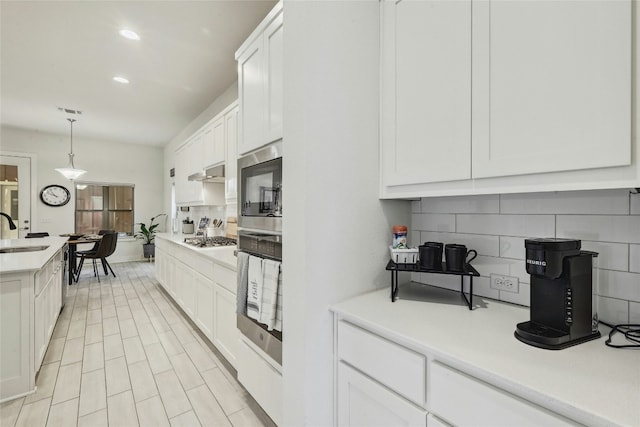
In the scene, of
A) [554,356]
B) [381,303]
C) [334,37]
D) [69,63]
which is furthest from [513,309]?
[69,63]

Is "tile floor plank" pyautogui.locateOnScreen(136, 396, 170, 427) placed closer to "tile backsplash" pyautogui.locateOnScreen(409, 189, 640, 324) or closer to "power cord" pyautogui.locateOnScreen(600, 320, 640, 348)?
"tile backsplash" pyautogui.locateOnScreen(409, 189, 640, 324)

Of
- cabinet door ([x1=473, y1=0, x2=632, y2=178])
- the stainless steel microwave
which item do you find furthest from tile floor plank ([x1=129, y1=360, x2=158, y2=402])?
cabinet door ([x1=473, y1=0, x2=632, y2=178])

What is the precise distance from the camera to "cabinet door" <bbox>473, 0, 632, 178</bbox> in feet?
2.65

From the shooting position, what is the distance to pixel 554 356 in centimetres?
84

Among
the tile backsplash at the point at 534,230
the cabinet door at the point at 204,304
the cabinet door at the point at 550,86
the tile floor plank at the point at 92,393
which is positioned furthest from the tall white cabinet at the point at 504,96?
the tile floor plank at the point at 92,393

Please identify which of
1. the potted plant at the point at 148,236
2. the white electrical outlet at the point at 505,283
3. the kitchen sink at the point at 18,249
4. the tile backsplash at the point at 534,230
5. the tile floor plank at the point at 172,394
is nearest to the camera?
the tile backsplash at the point at 534,230

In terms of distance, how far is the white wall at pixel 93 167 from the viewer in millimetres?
6051

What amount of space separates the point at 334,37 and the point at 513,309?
4.58 feet

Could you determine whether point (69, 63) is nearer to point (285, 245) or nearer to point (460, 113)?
point (285, 245)

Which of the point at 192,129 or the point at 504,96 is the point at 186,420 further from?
the point at 192,129

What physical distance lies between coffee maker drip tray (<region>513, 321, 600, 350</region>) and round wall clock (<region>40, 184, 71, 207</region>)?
8.28 meters

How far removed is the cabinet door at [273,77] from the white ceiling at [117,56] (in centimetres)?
106

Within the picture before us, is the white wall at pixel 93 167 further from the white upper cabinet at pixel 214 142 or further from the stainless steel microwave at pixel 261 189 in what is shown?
the stainless steel microwave at pixel 261 189

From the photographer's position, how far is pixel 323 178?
125cm
